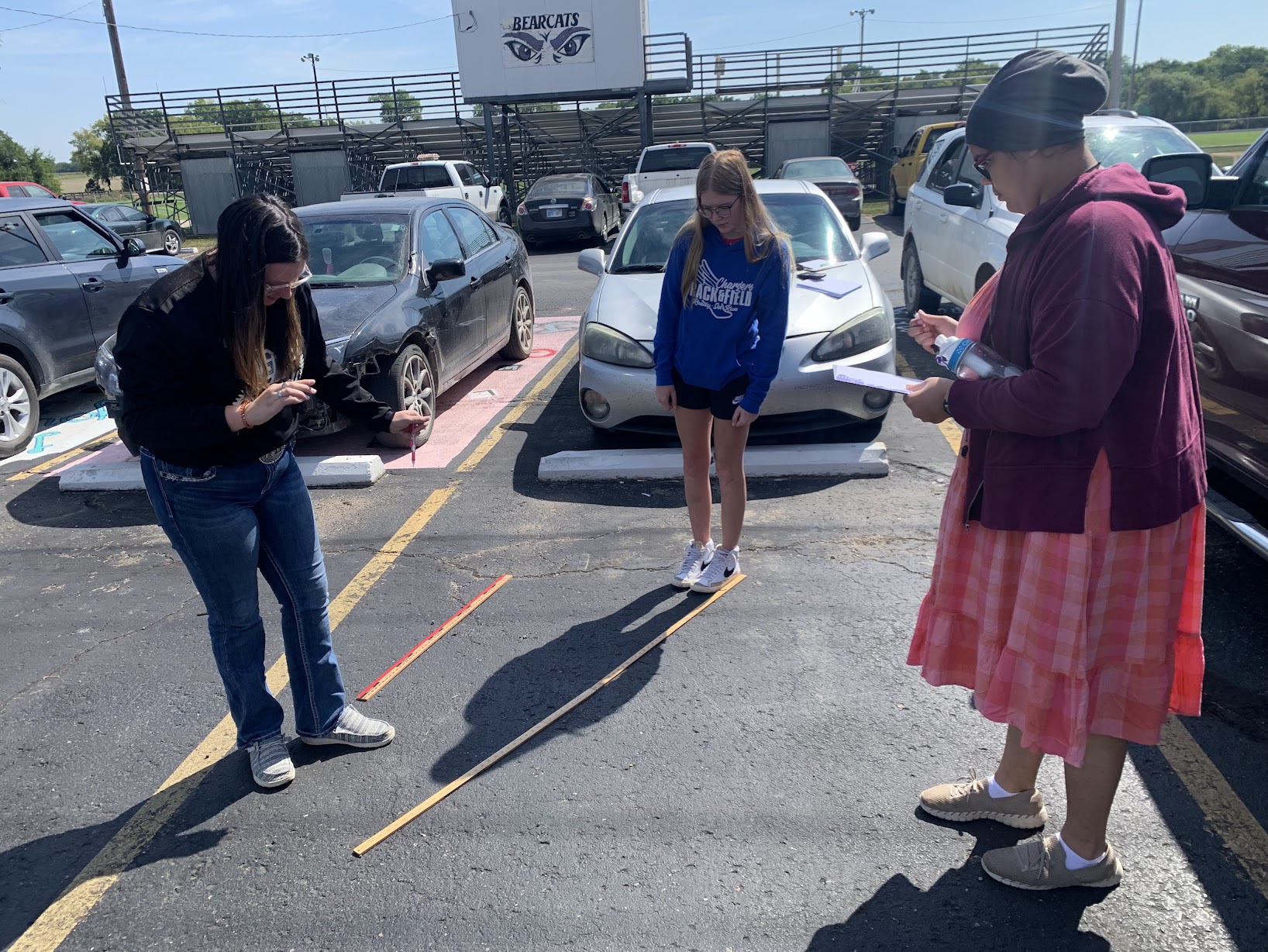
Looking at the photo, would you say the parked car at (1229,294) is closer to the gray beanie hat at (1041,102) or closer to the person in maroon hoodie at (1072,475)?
the person in maroon hoodie at (1072,475)

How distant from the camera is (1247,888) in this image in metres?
2.40

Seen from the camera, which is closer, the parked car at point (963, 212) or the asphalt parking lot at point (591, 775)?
the asphalt parking lot at point (591, 775)

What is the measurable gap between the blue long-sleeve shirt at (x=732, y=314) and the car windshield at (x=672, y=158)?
15.8m

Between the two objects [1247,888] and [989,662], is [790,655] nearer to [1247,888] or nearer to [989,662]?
[989,662]

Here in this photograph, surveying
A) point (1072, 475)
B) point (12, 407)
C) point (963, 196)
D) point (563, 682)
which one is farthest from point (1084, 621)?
point (12, 407)

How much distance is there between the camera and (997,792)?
266 centimetres

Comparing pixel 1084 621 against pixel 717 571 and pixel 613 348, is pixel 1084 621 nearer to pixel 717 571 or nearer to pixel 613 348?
pixel 717 571

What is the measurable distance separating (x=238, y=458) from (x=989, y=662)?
81.2 inches

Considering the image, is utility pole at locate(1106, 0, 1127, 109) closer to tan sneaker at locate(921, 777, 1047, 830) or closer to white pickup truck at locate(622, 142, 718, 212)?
white pickup truck at locate(622, 142, 718, 212)

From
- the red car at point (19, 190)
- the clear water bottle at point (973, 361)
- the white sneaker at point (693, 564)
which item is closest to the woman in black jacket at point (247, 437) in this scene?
the white sneaker at point (693, 564)

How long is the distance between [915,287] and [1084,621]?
8.04 metres

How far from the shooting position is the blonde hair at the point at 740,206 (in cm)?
354

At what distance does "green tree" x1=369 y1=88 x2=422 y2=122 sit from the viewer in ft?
97.8

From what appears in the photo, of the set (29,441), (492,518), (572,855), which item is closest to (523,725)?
(572,855)
